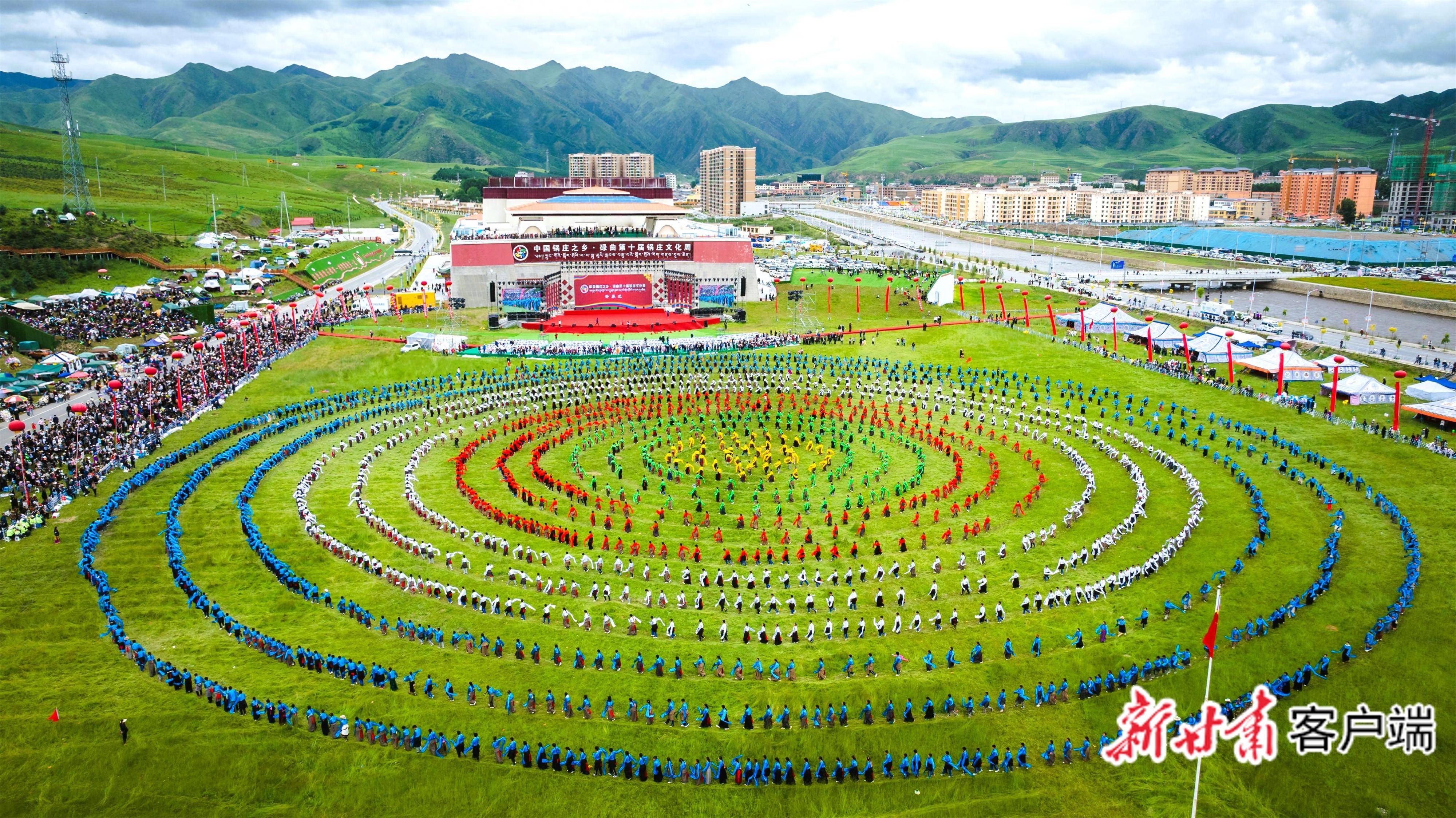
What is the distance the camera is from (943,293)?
99.0 m

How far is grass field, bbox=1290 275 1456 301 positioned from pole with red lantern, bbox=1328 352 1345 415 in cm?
6491

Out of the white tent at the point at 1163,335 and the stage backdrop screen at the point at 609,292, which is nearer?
the white tent at the point at 1163,335

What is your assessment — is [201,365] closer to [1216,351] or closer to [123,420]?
[123,420]

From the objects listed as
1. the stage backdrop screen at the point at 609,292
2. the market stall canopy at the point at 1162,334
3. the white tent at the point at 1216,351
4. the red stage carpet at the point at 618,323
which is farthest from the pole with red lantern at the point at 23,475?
the market stall canopy at the point at 1162,334

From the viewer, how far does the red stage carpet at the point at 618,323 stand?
280 ft

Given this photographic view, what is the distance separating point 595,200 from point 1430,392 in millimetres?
91597

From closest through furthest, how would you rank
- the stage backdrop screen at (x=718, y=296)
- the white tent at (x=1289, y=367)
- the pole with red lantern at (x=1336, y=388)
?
the pole with red lantern at (x=1336, y=388), the white tent at (x=1289, y=367), the stage backdrop screen at (x=718, y=296)

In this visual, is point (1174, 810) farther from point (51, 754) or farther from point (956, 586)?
point (51, 754)

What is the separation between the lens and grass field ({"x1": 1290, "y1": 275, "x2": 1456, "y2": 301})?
11119 centimetres

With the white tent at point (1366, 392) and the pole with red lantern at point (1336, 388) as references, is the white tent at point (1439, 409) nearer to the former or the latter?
the white tent at point (1366, 392)

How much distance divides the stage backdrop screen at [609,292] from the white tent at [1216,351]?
171ft

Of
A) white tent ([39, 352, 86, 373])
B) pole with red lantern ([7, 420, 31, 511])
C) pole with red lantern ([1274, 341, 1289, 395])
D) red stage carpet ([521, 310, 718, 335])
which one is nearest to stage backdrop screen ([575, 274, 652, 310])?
red stage carpet ([521, 310, 718, 335])

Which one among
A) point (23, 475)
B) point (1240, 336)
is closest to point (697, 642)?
point (23, 475)

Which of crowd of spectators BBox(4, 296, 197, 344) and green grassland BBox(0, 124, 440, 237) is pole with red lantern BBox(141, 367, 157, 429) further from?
green grassland BBox(0, 124, 440, 237)
